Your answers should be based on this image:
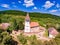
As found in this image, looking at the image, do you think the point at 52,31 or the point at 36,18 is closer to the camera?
the point at 52,31

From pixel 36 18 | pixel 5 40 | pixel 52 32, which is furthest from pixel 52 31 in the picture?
pixel 36 18

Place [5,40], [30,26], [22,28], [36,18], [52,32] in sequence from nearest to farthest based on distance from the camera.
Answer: [5,40] < [52,32] < [22,28] < [30,26] < [36,18]

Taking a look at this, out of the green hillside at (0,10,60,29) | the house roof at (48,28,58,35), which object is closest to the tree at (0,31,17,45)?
the house roof at (48,28,58,35)

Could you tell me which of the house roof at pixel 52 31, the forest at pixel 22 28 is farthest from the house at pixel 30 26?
the house roof at pixel 52 31

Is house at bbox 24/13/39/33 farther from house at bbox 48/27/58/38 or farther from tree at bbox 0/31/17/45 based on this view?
tree at bbox 0/31/17/45

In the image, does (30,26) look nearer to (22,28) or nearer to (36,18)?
(22,28)

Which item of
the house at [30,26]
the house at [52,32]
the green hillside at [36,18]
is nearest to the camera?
the house at [52,32]

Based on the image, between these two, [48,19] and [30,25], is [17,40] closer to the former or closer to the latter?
[30,25]

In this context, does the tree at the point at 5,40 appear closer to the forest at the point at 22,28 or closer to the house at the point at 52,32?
the forest at the point at 22,28

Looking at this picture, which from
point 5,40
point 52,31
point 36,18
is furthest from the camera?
point 36,18

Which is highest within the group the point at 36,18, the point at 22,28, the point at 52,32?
the point at 36,18

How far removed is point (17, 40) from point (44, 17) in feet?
16.1

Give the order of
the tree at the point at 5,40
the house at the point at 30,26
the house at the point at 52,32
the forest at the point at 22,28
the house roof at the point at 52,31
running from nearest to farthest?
the forest at the point at 22,28 < the tree at the point at 5,40 < the house at the point at 52,32 < the house roof at the point at 52,31 < the house at the point at 30,26

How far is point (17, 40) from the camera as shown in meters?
6.99
